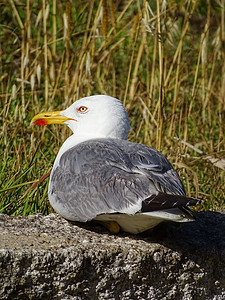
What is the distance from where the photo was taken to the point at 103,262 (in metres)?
2.57

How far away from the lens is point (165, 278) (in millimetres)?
2721

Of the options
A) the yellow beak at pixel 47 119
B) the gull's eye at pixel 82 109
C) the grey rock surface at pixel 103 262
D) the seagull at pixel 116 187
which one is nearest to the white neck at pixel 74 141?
the seagull at pixel 116 187

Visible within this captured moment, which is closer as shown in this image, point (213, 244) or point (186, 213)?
point (186, 213)

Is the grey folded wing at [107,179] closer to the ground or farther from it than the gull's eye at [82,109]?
closer to the ground

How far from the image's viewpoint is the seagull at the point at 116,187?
99.7 inches

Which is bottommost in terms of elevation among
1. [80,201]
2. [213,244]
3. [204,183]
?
[204,183]

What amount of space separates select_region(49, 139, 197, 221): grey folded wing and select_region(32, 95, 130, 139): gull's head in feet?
0.79

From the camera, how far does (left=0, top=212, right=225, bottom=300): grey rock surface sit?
2.45 meters

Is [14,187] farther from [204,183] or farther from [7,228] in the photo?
[204,183]

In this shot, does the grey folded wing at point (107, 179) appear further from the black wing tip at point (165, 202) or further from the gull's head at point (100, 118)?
the gull's head at point (100, 118)

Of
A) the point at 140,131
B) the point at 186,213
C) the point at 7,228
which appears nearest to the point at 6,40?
the point at 140,131

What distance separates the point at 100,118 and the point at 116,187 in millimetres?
737

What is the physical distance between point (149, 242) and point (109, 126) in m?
0.80

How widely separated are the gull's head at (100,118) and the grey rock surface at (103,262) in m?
0.59
